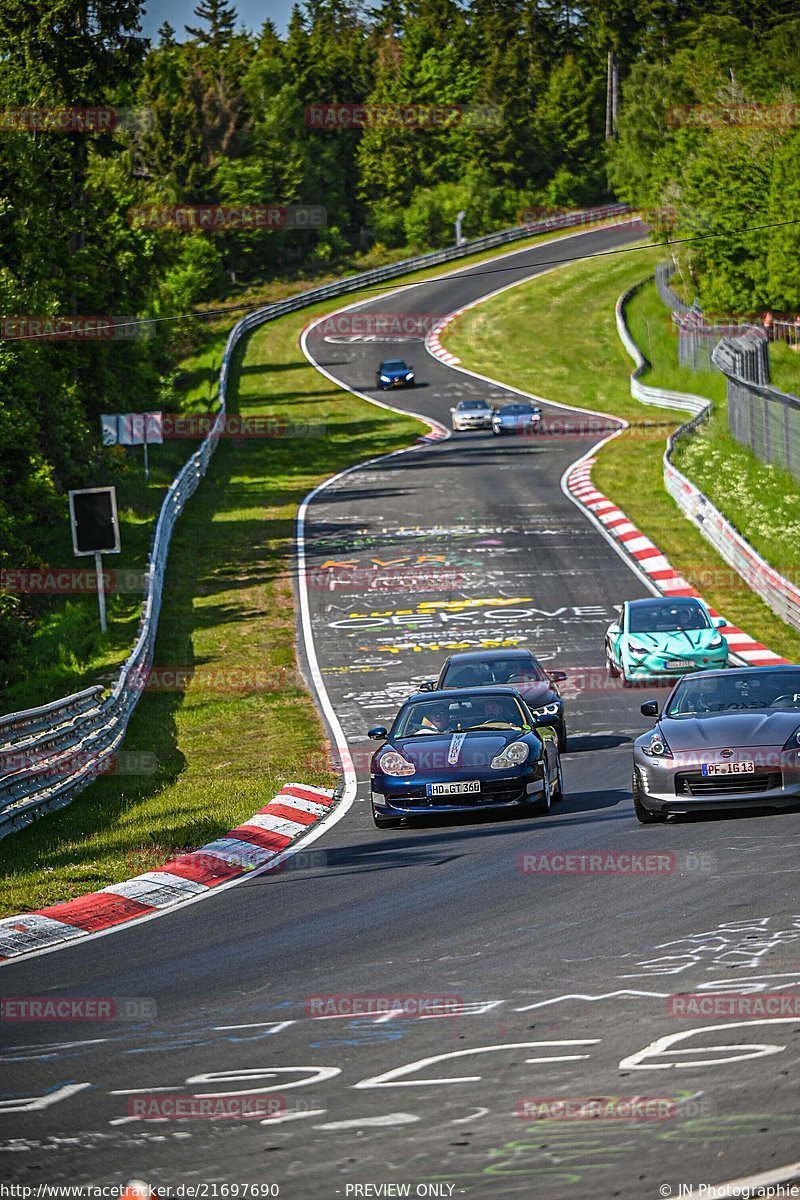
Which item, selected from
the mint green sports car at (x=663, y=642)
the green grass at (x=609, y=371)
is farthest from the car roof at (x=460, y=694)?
the green grass at (x=609, y=371)

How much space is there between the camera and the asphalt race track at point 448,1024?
5.88 meters

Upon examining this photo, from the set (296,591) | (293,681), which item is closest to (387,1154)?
(293,681)

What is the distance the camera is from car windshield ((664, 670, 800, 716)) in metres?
14.9

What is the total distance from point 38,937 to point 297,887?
2154 mm

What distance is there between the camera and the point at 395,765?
50.5ft

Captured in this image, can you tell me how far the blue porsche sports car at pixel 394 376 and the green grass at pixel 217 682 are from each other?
4.51 m

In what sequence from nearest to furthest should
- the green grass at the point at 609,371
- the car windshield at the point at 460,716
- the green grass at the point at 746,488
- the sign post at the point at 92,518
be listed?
the car windshield at the point at 460,716 → the sign post at the point at 92,518 → the green grass at the point at 609,371 → the green grass at the point at 746,488

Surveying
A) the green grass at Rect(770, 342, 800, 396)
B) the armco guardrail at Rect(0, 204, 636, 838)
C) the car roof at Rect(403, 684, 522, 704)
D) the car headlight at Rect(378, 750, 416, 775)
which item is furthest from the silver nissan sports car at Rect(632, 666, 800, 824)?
the green grass at Rect(770, 342, 800, 396)

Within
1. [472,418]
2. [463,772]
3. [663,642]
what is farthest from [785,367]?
[463,772]

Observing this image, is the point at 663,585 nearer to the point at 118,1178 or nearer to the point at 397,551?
the point at 397,551

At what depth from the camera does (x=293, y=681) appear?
26.9 metres

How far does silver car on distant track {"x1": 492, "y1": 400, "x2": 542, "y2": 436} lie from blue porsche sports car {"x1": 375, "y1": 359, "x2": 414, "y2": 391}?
11.6 metres

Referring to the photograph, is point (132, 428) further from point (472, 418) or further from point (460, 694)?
point (460, 694)

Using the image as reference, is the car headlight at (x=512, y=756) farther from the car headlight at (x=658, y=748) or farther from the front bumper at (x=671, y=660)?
the front bumper at (x=671, y=660)
